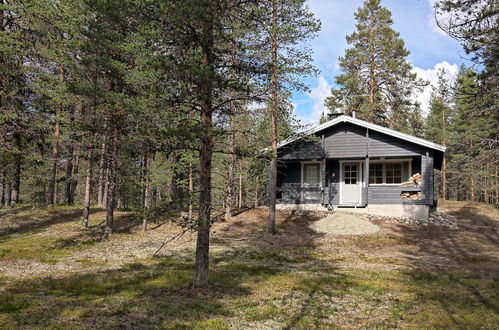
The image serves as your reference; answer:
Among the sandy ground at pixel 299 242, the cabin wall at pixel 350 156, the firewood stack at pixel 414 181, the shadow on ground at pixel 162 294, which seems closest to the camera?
the shadow on ground at pixel 162 294

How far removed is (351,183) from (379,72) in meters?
12.2

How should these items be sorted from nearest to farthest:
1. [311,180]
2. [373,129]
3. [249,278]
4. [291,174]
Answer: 1. [249,278]
2. [373,129]
3. [311,180]
4. [291,174]

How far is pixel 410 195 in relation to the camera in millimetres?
23781

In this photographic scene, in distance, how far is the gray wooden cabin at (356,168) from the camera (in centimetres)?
2340

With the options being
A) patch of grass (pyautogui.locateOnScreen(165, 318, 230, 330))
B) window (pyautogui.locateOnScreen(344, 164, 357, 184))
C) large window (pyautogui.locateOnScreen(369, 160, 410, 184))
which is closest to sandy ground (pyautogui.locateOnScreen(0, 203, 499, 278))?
window (pyautogui.locateOnScreen(344, 164, 357, 184))

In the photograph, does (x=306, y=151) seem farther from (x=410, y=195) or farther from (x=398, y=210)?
(x=410, y=195)

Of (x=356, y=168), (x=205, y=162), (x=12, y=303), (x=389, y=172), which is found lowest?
(x=12, y=303)

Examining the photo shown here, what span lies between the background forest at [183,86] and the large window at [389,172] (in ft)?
15.8

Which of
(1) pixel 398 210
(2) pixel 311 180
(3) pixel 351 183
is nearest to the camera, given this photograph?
(1) pixel 398 210

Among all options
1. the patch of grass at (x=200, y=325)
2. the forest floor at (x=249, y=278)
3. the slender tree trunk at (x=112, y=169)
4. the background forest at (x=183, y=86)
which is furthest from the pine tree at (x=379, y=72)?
the patch of grass at (x=200, y=325)

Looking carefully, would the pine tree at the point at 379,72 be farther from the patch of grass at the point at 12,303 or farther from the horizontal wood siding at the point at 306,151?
the patch of grass at the point at 12,303

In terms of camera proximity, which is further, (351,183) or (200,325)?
(351,183)

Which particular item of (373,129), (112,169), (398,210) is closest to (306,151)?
(373,129)

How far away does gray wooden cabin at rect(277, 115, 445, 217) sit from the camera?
23397 mm
